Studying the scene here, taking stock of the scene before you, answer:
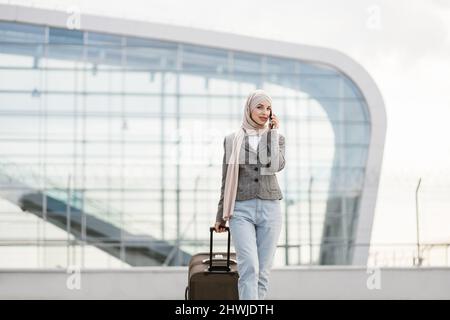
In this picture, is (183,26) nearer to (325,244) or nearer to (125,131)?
(125,131)

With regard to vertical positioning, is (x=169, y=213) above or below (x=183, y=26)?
below

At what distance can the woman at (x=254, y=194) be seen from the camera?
618 cm

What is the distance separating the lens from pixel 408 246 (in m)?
25.2

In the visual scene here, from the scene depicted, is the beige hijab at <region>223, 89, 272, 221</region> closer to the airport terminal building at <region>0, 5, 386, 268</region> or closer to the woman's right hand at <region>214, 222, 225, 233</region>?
the woman's right hand at <region>214, 222, 225, 233</region>

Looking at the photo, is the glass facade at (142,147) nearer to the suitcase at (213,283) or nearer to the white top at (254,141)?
the suitcase at (213,283)

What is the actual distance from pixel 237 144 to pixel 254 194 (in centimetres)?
34

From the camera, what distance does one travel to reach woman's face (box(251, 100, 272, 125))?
20.3ft

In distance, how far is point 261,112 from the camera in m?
6.21

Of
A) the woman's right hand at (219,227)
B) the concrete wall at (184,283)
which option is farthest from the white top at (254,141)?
the concrete wall at (184,283)

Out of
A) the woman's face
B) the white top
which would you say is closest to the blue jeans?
the white top

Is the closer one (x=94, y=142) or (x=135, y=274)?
(x=135, y=274)

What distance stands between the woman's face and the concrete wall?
23.9 ft
